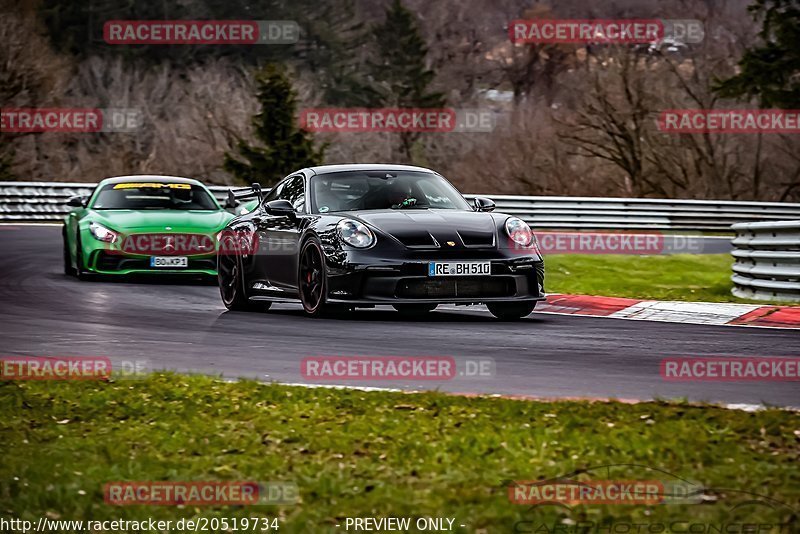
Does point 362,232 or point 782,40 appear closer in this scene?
point 362,232

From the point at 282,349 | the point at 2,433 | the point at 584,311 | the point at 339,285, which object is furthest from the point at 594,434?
the point at 584,311

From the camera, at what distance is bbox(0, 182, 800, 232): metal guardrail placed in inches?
1249

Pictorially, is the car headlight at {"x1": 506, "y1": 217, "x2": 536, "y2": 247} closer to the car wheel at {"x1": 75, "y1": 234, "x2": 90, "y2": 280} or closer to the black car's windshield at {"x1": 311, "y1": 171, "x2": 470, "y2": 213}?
the black car's windshield at {"x1": 311, "y1": 171, "x2": 470, "y2": 213}

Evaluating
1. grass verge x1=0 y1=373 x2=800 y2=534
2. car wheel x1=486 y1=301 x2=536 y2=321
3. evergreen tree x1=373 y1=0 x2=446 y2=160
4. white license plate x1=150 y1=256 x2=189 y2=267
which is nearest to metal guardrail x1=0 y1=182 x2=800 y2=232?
white license plate x1=150 y1=256 x2=189 y2=267

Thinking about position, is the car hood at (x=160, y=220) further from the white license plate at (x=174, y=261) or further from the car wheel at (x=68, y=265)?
the car wheel at (x=68, y=265)

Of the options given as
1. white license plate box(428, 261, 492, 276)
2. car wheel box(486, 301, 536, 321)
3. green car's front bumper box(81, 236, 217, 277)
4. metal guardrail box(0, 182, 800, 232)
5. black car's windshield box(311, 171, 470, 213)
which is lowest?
metal guardrail box(0, 182, 800, 232)

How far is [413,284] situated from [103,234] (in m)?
6.25

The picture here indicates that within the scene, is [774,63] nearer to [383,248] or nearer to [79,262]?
[79,262]

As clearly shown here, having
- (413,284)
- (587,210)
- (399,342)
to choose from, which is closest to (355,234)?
(413,284)

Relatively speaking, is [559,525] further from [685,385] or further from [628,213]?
[628,213]

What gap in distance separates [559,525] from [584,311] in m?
9.35

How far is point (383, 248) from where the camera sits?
12234 millimetres

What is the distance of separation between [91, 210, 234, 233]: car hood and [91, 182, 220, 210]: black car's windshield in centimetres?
39

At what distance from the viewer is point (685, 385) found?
27.9 feet
